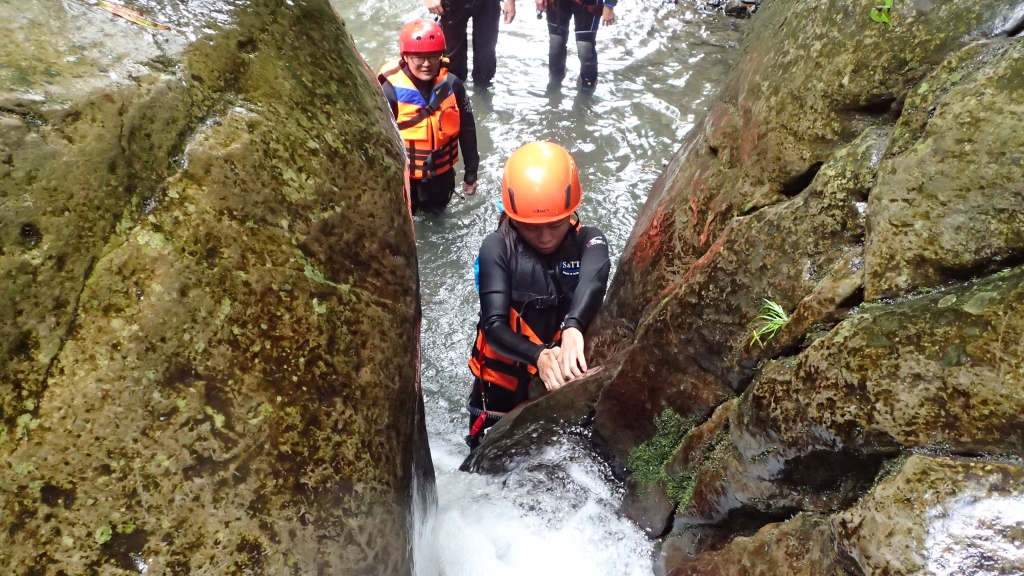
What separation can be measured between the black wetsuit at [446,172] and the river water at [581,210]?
0.82ft

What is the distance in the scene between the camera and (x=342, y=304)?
7.26 feet

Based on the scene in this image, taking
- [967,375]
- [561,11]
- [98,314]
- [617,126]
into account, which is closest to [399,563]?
[98,314]

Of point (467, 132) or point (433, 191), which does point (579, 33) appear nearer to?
point (467, 132)

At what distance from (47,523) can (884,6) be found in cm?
302

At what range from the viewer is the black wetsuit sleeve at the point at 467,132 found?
263 inches

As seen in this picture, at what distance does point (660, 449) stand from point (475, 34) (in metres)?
7.27

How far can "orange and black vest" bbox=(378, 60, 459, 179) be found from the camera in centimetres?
632

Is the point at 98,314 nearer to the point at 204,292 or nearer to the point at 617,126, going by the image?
Answer: the point at 204,292

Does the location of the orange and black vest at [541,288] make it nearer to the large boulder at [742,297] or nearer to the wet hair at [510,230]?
the wet hair at [510,230]

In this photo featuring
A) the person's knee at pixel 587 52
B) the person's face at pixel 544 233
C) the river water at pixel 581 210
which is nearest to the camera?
the river water at pixel 581 210

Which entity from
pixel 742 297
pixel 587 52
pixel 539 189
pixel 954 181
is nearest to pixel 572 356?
pixel 539 189

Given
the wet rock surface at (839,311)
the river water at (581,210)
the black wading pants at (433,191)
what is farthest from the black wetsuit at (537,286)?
the black wading pants at (433,191)

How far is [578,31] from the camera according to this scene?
28.6ft

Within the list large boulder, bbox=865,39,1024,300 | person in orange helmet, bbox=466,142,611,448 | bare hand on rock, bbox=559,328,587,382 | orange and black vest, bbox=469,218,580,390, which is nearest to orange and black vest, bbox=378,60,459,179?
person in orange helmet, bbox=466,142,611,448
